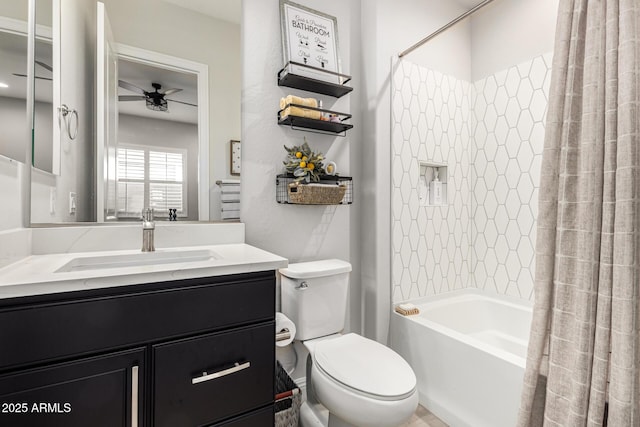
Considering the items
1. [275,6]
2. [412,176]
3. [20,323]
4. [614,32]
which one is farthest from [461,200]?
[20,323]

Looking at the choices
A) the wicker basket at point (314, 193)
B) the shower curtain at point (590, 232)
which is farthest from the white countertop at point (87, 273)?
the shower curtain at point (590, 232)

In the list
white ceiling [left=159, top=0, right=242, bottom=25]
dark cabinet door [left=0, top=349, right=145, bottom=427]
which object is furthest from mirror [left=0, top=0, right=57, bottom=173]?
dark cabinet door [left=0, top=349, right=145, bottom=427]

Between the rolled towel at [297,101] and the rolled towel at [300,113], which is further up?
the rolled towel at [297,101]

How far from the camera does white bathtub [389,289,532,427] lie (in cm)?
138

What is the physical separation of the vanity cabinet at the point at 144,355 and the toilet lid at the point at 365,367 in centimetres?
32

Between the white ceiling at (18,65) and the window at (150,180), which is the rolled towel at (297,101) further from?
the white ceiling at (18,65)

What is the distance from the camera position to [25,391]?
736mm

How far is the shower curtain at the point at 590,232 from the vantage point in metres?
0.90

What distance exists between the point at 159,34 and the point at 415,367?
85.6 inches

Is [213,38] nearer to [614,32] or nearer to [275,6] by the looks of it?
[275,6]

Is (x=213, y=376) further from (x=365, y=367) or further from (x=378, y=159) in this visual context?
(x=378, y=159)

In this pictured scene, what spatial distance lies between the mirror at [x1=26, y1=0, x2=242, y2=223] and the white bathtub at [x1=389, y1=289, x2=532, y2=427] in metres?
1.33

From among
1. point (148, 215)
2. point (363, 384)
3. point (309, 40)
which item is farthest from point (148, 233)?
point (309, 40)

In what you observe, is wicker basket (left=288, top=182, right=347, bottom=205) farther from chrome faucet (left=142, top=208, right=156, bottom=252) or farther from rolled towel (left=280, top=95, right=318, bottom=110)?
chrome faucet (left=142, top=208, right=156, bottom=252)
